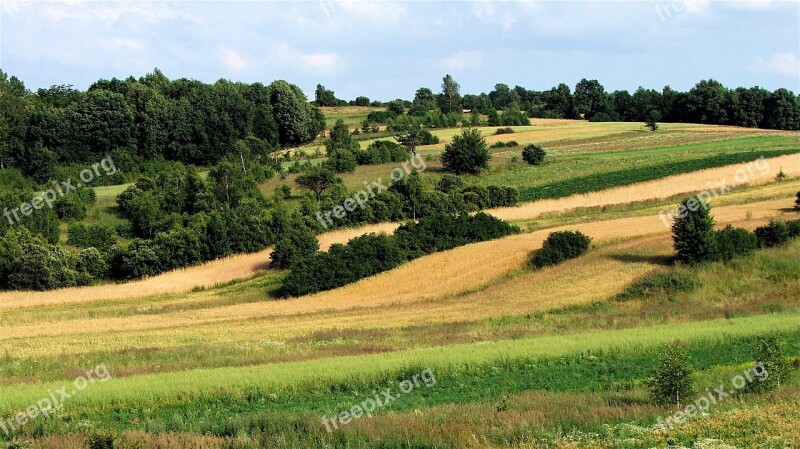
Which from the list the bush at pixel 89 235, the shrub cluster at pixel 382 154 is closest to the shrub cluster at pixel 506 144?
the shrub cluster at pixel 382 154

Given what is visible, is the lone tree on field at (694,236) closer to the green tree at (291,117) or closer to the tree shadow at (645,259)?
the tree shadow at (645,259)

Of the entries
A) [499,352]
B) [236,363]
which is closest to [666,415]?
[499,352]

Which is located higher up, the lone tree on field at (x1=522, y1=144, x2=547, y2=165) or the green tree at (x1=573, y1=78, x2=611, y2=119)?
the green tree at (x1=573, y1=78, x2=611, y2=119)

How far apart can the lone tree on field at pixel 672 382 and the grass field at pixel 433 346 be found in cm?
44

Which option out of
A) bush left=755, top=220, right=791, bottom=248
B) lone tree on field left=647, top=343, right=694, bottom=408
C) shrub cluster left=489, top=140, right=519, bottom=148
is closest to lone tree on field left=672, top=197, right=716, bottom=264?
bush left=755, top=220, right=791, bottom=248

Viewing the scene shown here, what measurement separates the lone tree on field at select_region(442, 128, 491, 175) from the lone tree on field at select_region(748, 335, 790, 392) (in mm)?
60704

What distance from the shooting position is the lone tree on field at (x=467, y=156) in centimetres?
8125

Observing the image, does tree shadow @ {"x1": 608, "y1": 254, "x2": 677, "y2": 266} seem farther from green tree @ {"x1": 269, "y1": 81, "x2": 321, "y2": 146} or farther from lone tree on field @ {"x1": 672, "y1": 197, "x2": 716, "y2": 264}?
green tree @ {"x1": 269, "y1": 81, "x2": 321, "y2": 146}

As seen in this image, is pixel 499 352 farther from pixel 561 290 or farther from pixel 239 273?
pixel 239 273

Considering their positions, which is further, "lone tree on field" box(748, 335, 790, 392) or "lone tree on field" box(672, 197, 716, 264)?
"lone tree on field" box(672, 197, 716, 264)

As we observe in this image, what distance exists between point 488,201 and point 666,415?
51065 mm

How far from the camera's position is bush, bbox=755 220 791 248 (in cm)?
4091

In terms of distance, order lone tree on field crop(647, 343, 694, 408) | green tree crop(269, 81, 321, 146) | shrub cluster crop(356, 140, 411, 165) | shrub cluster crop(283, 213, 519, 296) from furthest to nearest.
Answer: green tree crop(269, 81, 321, 146) → shrub cluster crop(356, 140, 411, 165) → shrub cluster crop(283, 213, 519, 296) → lone tree on field crop(647, 343, 694, 408)

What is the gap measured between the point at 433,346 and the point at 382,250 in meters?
20.7
